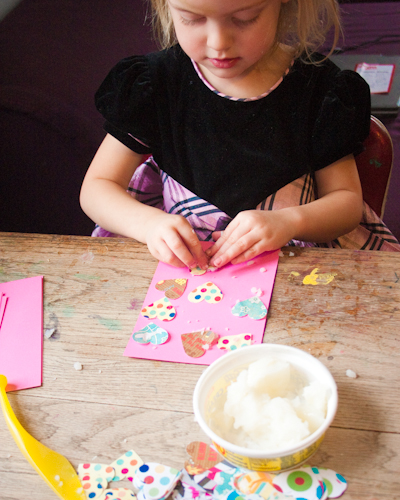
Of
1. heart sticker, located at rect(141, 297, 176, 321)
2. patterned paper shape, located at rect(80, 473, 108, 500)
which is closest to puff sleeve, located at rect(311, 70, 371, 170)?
heart sticker, located at rect(141, 297, 176, 321)

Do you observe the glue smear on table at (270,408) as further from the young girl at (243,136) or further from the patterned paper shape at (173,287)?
the young girl at (243,136)

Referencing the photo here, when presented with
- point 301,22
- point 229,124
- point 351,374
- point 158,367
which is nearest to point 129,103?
point 229,124

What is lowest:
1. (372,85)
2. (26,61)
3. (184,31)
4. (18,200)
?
(18,200)

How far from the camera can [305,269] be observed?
0.69 metres

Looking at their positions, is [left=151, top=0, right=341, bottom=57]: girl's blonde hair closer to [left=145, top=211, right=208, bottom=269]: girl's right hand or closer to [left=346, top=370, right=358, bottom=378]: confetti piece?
[left=145, top=211, right=208, bottom=269]: girl's right hand

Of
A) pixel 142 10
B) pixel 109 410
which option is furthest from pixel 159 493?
pixel 142 10

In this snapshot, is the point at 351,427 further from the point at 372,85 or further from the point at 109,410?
the point at 372,85

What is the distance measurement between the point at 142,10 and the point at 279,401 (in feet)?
6.55

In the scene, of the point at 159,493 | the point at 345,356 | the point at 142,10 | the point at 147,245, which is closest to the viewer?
the point at 159,493

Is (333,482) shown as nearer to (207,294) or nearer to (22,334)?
(207,294)

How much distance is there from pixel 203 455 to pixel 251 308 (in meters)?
0.22

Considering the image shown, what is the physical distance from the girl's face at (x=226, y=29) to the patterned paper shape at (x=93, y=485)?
2.02 ft

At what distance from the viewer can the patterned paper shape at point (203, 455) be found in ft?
1.53

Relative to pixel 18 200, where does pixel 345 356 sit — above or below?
above
